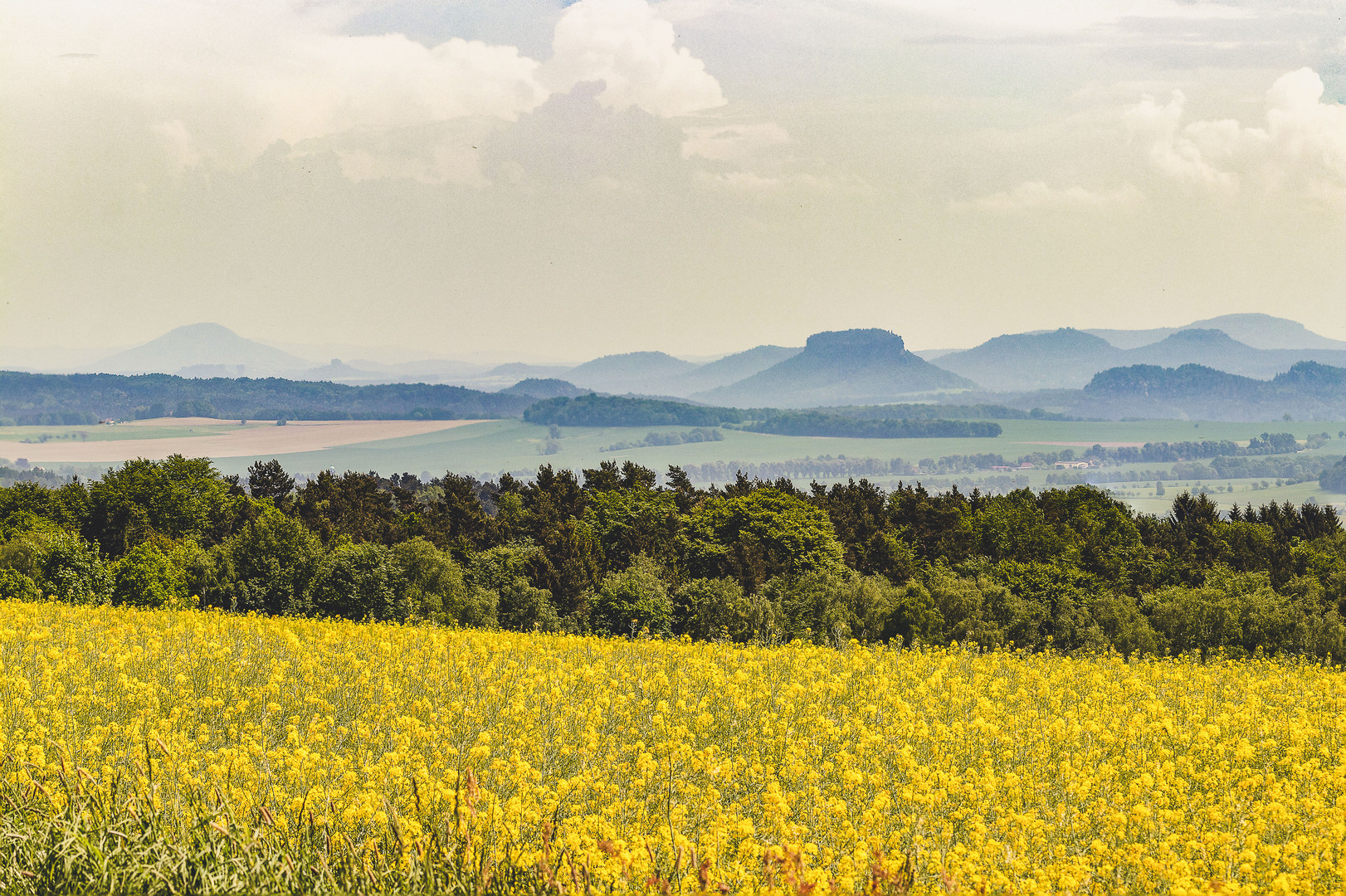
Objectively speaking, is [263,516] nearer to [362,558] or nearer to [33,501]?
[362,558]

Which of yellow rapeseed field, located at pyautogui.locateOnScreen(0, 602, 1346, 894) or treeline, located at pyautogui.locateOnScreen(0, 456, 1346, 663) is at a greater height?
yellow rapeseed field, located at pyautogui.locateOnScreen(0, 602, 1346, 894)

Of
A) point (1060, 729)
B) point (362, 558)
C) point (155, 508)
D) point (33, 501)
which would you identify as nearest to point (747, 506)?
point (362, 558)

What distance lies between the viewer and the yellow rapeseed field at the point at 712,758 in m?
9.81

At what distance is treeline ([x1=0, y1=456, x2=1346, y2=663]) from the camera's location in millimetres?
51344

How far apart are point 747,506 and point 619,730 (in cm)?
6084

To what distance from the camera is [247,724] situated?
565 inches

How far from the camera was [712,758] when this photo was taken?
43.4ft

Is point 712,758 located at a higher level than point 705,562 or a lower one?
higher

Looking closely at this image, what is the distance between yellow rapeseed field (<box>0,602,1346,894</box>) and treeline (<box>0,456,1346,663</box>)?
17287 millimetres

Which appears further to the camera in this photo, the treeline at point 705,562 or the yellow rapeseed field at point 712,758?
the treeline at point 705,562

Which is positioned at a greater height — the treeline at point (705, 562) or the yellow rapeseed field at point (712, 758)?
the yellow rapeseed field at point (712, 758)

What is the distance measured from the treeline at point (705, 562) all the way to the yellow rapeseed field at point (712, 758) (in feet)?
→ 56.7

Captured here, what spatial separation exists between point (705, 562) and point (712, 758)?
59.3 meters

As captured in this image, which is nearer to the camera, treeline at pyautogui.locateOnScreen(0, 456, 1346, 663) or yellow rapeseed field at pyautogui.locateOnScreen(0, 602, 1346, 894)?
yellow rapeseed field at pyautogui.locateOnScreen(0, 602, 1346, 894)
